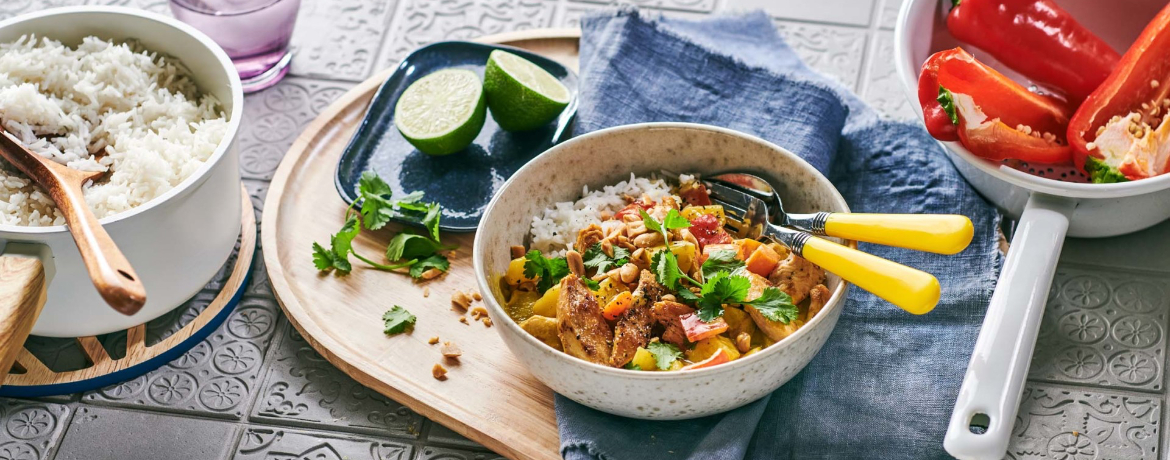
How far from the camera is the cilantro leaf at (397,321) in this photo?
5.86 feet

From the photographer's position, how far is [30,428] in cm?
171

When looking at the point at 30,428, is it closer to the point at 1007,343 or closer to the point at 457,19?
the point at 457,19

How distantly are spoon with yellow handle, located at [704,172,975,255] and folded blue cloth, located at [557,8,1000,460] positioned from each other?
0.74 ft

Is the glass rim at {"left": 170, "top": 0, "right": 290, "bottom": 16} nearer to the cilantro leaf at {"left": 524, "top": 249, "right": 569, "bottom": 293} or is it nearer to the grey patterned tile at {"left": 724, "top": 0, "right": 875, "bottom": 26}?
the cilantro leaf at {"left": 524, "top": 249, "right": 569, "bottom": 293}

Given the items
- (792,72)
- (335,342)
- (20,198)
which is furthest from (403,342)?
(792,72)

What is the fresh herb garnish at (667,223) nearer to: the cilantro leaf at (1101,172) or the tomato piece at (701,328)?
the tomato piece at (701,328)

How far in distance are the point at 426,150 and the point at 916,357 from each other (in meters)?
1.06

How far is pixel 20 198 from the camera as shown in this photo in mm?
1667

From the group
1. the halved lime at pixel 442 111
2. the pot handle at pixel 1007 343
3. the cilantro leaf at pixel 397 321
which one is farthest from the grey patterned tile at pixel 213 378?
the pot handle at pixel 1007 343

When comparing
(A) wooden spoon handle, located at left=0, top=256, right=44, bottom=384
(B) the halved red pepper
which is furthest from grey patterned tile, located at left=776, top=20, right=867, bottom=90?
(A) wooden spoon handle, located at left=0, top=256, right=44, bottom=384

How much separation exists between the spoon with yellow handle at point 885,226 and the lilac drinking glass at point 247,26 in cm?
122

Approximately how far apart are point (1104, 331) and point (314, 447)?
1.45 metres

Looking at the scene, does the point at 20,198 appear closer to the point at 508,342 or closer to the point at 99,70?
the point at 99,70

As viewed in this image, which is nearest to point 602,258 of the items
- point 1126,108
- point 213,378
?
point 213,378
